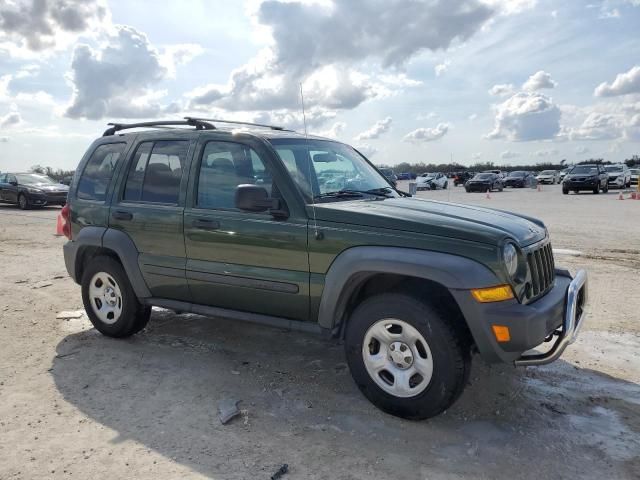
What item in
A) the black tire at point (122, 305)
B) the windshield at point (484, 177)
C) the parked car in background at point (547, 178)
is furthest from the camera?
the parked car in background at point (547, 178)

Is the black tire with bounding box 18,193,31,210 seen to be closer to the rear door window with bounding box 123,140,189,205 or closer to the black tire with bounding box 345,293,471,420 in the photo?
the rear door window with bounding box 123,140,189,205

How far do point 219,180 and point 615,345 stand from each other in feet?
12.5

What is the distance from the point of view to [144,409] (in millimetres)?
3717

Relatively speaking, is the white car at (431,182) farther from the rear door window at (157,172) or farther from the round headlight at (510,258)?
the round headlight at (510,258)

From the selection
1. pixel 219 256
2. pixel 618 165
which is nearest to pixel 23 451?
pixel 219 256

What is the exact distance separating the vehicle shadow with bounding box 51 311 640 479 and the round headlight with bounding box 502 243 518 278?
1.03 metres

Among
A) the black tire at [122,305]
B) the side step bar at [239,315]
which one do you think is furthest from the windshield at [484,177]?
the side step bar at [239,315]

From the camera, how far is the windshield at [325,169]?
407 cm

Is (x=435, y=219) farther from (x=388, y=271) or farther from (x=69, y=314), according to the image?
(x=69, y=314)

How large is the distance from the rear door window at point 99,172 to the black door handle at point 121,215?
0.88ft

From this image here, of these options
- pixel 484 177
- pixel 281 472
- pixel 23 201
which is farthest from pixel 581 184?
pixel 281 472

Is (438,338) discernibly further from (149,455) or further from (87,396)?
(87,396)

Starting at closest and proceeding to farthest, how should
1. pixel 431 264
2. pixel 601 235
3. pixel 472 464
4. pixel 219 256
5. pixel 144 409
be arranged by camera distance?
pixel 472 464
pixel 431 264
pixel 144 409
pixel 219 256
pixel 601 235

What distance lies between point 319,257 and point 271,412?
43.8 inches
